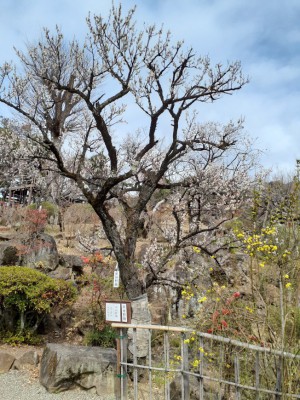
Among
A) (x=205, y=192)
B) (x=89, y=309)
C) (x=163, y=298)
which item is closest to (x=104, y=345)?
(x=89, y=309)

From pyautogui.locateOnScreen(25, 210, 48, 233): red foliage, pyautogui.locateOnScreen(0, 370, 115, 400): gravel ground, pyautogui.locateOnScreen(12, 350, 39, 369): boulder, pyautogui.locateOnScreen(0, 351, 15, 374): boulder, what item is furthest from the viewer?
pyautogui.locateOnScreen(25, 210, 48, 233): red foliage

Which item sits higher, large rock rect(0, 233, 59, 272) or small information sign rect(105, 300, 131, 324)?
large rock rect(0, 233, 59, 272)

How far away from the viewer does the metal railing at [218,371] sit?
2787 mm

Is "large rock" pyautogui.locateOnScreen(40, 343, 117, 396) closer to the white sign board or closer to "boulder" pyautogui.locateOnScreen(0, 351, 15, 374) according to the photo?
"boulder" pyautogui.locateOnScreen(0, 351, 15, 374)

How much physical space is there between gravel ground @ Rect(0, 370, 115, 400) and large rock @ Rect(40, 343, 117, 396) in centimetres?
8

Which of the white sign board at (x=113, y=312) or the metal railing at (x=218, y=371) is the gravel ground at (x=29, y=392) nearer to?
the metal railing at (x=218, y=371)

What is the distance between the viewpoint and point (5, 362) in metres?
5.76

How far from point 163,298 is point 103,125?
14.4 feet

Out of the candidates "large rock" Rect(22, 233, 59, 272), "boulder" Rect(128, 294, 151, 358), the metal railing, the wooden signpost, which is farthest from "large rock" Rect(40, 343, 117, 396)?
"large rock" Rect(22, 233, 59, 272)

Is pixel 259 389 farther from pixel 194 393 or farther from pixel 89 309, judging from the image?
pixel 89 309

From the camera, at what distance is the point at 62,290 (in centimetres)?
678

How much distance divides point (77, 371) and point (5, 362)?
1391 millimetres

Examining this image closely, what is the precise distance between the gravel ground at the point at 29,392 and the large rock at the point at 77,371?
0.08 m

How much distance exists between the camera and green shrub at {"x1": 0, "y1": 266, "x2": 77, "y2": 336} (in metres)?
6.38
